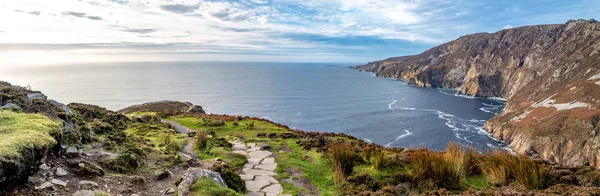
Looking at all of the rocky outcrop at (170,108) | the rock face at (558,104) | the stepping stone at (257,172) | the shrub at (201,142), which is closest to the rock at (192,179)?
the stepping stone at (257,172)

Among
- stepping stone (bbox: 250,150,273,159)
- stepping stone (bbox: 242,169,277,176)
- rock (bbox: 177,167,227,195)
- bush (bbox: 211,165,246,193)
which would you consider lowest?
stepping stone (bbox: 250,150,273,159)

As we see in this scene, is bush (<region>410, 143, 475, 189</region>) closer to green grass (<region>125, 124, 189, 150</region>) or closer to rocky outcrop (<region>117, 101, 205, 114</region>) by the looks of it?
green grass (<region>125, 124, 189, 150</region>)

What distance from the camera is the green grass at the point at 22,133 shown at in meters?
5.19

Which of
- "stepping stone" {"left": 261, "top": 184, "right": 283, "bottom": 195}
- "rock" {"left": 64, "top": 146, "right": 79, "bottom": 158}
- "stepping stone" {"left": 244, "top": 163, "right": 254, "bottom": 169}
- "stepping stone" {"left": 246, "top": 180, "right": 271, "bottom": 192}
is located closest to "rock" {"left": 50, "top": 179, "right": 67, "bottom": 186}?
"rock" {"left": 64, "top": 146, "right": 79, "bottom": 158}

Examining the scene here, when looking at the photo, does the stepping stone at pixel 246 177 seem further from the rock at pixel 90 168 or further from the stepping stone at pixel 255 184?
the rock at pixel 90 168

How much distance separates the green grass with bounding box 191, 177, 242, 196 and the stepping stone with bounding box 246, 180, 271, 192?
66.7 inches

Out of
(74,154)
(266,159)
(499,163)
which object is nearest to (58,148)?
(74,154)

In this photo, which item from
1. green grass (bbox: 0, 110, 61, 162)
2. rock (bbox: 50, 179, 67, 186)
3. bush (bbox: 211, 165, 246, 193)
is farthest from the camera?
bush (bbox: 211, 165, 246, 193)

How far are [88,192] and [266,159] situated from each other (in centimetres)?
642

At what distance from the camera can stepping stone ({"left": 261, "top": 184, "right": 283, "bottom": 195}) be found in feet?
26.5

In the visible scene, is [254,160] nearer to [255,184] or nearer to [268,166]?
[268,166]

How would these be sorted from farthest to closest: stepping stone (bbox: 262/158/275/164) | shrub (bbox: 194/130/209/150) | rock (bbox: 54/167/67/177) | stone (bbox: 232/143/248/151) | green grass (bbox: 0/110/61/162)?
stone (bbox: 232/143/248/151), shrub (bbox: 194/130/209/150), stepping stone (bbox: 262/158/275/164), rock (bbox: 54/167/67/177), green grass (bbox: 0/110/61/162)

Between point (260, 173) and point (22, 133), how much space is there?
587 cm

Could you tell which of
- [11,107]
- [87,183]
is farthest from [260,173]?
[11,107]
